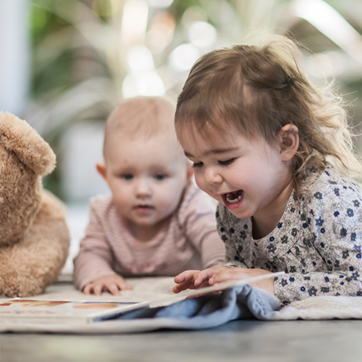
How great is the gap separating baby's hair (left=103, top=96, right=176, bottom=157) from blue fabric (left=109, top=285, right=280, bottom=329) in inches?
21.9

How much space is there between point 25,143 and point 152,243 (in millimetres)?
482

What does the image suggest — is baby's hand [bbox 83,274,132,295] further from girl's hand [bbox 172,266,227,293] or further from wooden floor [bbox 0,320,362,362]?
wooden floor [bbox 0,320,362,362]

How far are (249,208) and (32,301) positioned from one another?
1.37ft

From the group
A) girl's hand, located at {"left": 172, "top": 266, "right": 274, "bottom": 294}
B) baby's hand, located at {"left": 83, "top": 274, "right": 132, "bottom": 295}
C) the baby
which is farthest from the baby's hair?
girl's hand, located at {"left": 172, "top": 266, "right": 274, "bottom": 294}

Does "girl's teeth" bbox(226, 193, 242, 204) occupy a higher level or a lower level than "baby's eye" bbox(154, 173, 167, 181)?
lower

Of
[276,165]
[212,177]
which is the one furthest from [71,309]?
[276,165]

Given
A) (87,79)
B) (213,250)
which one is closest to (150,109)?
(213,250)

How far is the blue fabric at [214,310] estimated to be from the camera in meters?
0.60

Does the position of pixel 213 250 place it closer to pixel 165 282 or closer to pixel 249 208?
pixel 165 282

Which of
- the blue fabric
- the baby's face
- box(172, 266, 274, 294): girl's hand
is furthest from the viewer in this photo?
the baby's face

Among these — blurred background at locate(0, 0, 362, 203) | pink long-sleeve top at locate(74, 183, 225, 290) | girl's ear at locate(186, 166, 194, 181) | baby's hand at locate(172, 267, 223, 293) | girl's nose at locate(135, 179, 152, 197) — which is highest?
blurred background at locate(0, 0, 362, 203)

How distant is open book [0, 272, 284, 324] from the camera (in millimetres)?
620

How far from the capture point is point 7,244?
0.99m

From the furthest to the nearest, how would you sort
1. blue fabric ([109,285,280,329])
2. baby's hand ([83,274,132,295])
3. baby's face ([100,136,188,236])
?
1. baby's face ([100,136,188,236])
2. baby's hand ([83,274,132,295])
3. blue fabric ([109,285,280,329])
